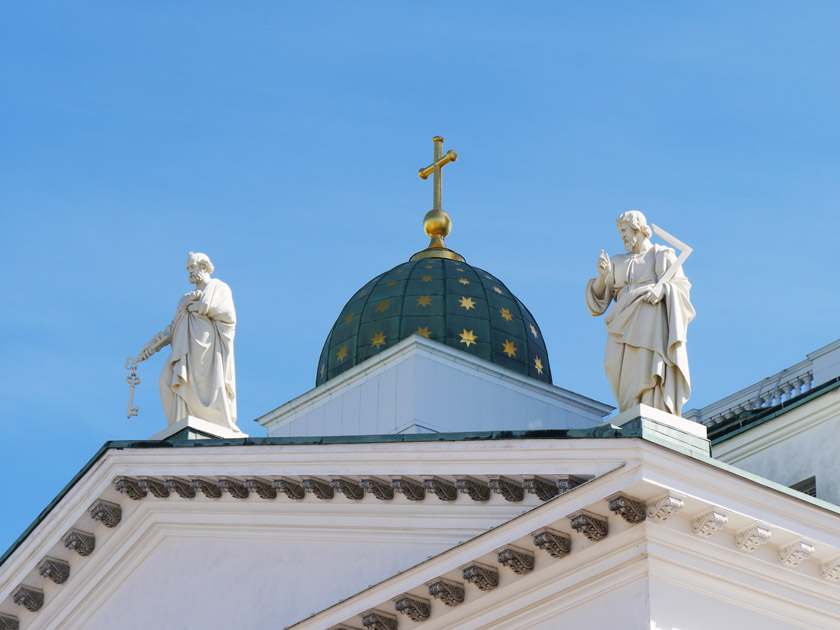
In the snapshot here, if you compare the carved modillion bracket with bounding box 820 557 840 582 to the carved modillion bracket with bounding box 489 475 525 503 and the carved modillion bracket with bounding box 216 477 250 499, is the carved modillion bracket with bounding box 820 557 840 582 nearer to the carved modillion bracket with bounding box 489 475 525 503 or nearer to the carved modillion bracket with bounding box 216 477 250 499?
the carved modillion bracket with bounding box 489 475 525 503

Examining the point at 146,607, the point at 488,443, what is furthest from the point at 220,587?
the point at 488,443

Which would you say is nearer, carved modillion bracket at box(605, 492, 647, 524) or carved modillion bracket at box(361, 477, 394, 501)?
carved modillion bracket at box(605, 492, 647, 524)

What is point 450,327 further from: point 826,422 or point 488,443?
point 488,443

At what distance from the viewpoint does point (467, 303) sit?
103 ft

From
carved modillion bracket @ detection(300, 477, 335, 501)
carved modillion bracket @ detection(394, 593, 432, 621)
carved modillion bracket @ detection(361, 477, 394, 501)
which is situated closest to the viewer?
carved modillion bracket @ detection(394, 593, 432, 621)

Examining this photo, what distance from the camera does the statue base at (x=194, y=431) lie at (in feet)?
70.9

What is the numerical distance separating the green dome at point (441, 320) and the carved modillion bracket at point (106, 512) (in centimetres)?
899

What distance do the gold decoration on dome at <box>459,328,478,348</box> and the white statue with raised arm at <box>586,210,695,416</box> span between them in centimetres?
1165

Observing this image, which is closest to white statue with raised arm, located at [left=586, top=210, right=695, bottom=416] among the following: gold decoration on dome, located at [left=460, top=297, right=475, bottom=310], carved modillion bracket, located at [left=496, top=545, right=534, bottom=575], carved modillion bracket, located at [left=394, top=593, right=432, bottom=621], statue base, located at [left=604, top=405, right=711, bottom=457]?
statue base, located at [left=604, top=405, right=711, bottom=457]

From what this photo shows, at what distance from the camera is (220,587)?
2152cm

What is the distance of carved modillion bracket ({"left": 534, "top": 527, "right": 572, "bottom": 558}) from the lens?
1714cm

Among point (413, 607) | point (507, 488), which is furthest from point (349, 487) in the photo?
point (507, 488)

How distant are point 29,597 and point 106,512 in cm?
205

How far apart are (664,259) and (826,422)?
20.5 feet
